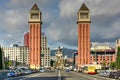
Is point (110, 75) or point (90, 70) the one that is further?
point (90, 70)

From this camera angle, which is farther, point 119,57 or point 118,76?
point 119,57

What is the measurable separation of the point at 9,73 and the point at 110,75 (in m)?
23.2

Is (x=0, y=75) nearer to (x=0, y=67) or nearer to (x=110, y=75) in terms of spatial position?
(x=110, y=75)

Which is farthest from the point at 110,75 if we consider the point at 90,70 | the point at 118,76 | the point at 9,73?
the point at 90,70

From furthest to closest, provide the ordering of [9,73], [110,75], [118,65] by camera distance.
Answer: [118,65], [9,73], [110,75]

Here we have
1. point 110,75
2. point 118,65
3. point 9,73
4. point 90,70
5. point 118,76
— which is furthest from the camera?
point 118,65

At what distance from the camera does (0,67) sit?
14438 cm

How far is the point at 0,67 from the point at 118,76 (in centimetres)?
8181

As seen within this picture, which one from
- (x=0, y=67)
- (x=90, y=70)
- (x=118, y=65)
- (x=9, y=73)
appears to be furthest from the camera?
(x=118, y=65)

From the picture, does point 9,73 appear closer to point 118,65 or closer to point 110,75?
point 110,75

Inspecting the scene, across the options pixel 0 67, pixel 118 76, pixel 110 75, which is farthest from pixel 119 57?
pixel 118 76

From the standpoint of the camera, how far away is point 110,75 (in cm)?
7994

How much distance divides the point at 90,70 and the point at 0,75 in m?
55.6

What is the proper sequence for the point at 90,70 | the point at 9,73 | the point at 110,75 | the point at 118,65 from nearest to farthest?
the point at 110,75 → the point at 9,73 → the point at 90,70 → the point at 118,65
